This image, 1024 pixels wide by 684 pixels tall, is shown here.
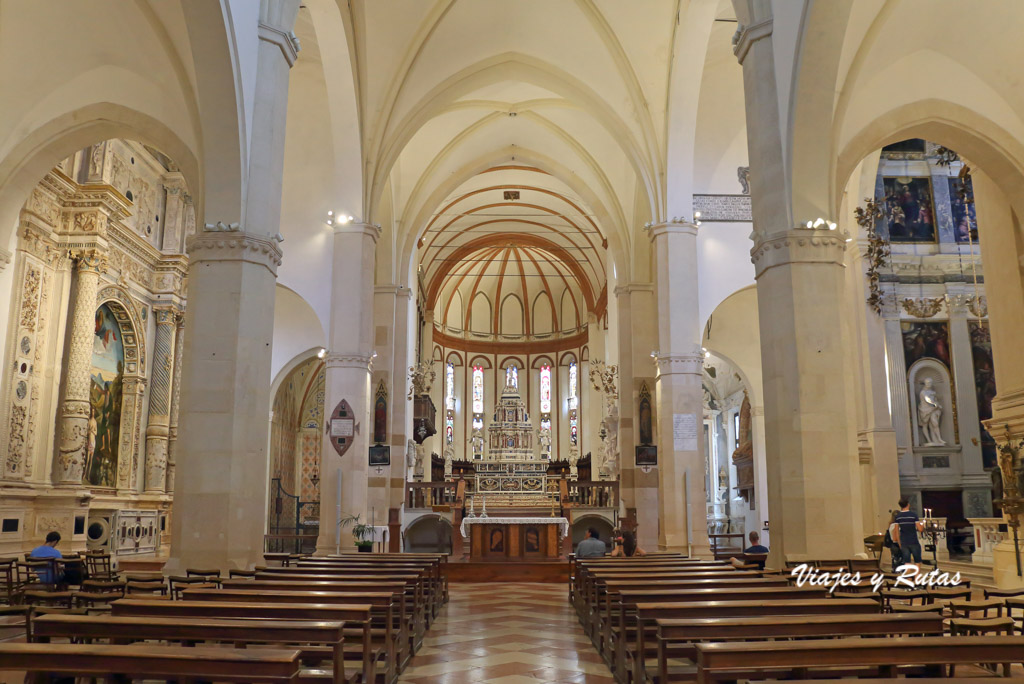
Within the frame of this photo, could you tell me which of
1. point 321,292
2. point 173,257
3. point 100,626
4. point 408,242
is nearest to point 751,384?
point 408,242

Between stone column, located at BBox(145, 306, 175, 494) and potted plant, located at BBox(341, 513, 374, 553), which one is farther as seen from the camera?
stone column, located at BBox(145, 306, 175, 494)

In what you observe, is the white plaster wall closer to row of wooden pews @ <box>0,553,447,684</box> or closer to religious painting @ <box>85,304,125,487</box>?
religious painting @ <box>85,304,125,487</box>

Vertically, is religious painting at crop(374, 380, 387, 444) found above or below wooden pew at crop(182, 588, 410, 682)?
above

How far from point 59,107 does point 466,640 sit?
9253mm

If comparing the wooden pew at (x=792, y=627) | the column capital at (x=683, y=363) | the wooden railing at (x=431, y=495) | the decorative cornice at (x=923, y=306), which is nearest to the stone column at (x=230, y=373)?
the wooden pew at (x=792, y=627)

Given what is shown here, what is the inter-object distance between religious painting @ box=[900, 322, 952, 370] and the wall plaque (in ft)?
46.8

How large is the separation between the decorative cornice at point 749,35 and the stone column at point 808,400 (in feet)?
7.32

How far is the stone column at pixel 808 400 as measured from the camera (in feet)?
27.1

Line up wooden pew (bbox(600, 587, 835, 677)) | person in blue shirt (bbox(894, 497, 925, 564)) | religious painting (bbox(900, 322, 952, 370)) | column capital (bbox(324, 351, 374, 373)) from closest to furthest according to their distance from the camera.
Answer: wooden pew (bbox(600, 587, 835, 677)) → person in blue shirt (bbox(894, 497, 925, 564)) → column capital (bbox(324, 351, 374, 373)) → religious painting (bbox(900, 322, 952, 370))

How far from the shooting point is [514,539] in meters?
18.3

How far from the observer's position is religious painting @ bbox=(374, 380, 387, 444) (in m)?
19.1

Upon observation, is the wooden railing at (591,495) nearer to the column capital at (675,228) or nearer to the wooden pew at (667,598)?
the column capital at (675,228)

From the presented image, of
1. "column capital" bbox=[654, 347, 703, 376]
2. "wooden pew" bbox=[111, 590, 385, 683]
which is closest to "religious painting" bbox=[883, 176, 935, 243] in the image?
"column capital" bbox=[654, 347, 703, 376]

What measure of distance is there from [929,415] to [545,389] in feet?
68.0
